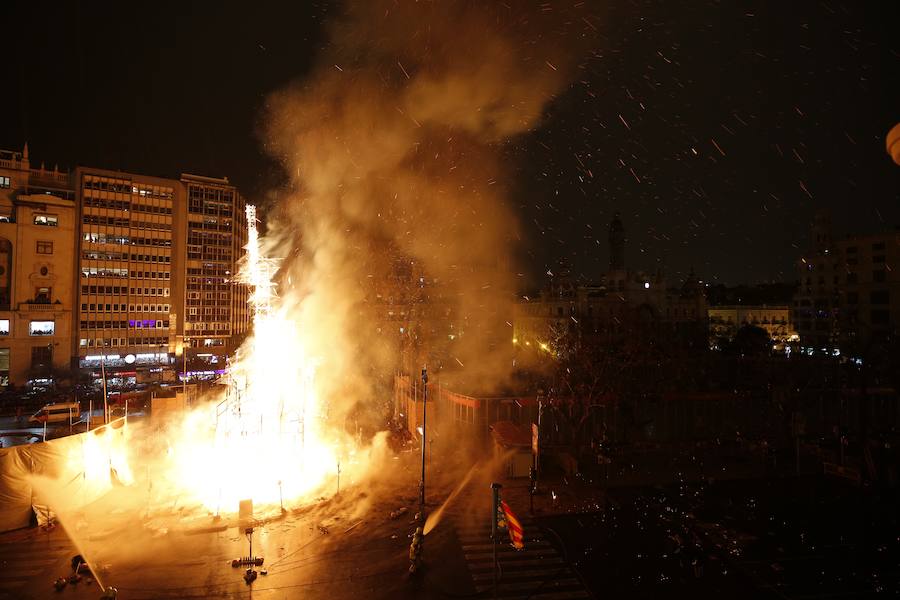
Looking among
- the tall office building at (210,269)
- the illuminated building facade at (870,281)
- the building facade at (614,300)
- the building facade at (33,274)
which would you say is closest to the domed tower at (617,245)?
the building facade at (614,300)

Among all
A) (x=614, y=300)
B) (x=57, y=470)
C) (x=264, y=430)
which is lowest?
(x=264, y=430)

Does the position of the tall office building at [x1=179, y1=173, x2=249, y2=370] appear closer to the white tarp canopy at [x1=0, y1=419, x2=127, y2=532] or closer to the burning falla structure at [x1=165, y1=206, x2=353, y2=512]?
the burning falla structure at [x1=165, y1=206, x2=353, y2=512]

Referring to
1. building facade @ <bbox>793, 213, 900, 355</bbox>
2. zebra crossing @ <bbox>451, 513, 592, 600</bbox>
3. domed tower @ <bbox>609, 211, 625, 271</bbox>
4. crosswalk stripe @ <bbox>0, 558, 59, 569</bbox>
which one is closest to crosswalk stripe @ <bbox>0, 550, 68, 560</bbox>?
crosswalk stripe @ <bbox>0, 558, 59, 569</bbox>

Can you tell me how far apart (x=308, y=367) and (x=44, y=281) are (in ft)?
97.0

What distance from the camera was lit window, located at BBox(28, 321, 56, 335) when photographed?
38.8 meters

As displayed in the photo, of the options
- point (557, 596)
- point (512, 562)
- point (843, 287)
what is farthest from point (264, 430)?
point (843, 287)

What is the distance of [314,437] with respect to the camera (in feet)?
63.0

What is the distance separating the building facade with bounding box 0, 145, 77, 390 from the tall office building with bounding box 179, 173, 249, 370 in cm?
930

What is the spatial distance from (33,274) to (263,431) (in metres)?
34.6

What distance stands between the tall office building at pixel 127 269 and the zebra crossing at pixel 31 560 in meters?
34.9

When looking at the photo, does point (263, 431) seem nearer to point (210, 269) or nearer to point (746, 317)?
point (210, 269)

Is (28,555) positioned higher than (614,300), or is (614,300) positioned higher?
(614,300)

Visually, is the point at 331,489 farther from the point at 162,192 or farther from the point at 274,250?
the point at 162,192

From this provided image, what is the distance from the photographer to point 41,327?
39219 mm
